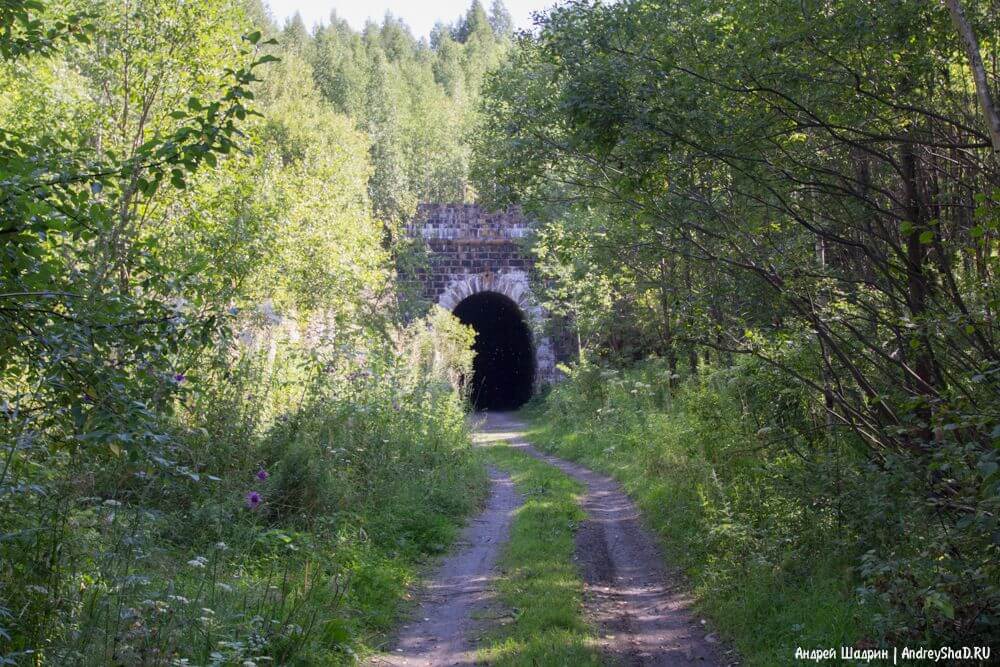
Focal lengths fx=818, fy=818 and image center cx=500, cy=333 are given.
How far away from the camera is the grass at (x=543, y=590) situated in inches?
188

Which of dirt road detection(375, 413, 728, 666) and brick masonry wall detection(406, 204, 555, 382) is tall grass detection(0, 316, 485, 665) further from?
brick masonry wall detection(406, 204, 555, 382)

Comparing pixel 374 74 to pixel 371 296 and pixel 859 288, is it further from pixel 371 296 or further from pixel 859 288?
pixel 859 288

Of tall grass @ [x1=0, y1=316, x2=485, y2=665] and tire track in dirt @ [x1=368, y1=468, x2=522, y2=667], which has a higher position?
tall grass @ [x1=0, y1=316, x2=485, y2=665]

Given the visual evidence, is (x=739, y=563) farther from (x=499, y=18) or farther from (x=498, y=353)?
(x=499, y=18)

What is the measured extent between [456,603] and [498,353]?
1055 inches

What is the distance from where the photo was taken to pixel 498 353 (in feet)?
107

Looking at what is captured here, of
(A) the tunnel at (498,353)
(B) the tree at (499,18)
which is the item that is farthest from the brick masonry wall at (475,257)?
(B) the tree at (499,18)

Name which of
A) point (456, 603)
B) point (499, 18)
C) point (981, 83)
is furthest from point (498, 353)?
point (499, 18)

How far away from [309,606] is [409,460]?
452cm

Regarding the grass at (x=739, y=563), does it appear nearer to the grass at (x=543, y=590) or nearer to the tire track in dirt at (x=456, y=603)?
the grass at (x=543, y=590)

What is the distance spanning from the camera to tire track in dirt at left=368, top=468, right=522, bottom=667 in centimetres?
495

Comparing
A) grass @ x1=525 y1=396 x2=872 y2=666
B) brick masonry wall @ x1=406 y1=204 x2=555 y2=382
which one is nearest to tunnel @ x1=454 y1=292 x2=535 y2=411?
brick masonry wall @ x1=406 y1=204 x2=555 y2=382

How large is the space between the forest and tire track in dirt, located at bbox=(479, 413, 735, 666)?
0.07 meters

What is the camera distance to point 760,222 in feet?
21.6
